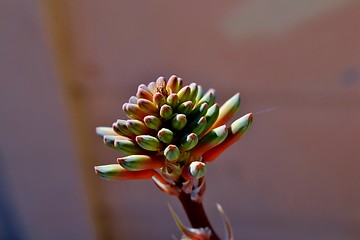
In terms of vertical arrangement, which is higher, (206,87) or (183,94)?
(183,94)

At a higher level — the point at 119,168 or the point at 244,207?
the point at 119,168
